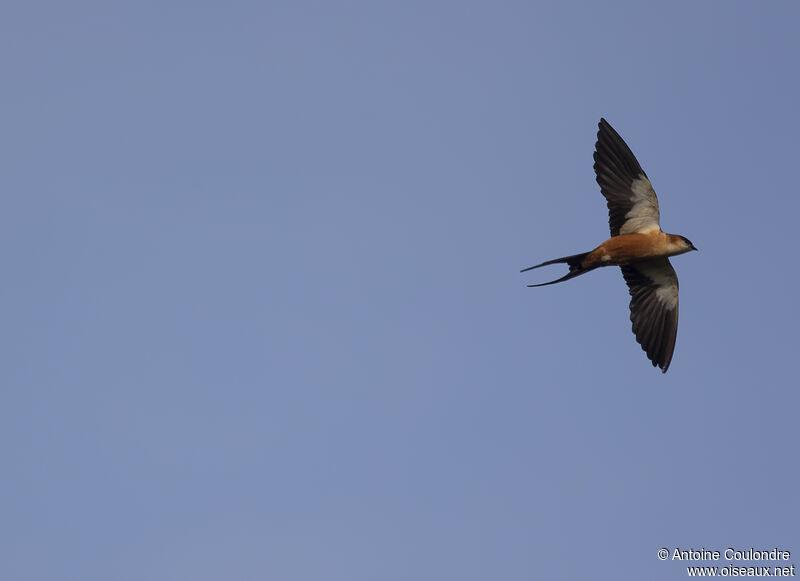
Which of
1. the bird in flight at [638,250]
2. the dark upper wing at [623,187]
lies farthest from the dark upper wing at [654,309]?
the dark upper wing at [623,187]

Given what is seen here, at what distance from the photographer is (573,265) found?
506 inches

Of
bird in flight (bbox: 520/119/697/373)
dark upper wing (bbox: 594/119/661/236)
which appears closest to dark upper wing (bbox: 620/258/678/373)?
bird in flight (bbox: 520/119/697/373)

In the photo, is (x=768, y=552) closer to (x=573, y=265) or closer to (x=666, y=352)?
(x=666, y=352)

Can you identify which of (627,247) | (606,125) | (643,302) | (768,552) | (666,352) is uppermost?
(606,125)

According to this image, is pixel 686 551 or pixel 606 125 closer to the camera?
pixel 686 551

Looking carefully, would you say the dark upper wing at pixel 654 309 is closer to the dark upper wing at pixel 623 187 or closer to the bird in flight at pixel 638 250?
the bird in flight at pixel 638 250

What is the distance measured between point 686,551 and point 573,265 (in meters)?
4.87

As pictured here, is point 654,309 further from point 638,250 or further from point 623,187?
point 623,187

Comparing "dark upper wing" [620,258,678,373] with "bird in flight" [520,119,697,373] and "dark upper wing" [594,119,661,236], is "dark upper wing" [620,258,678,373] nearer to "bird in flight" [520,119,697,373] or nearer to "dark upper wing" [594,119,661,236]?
"bird in flight" [520,119,697,373]

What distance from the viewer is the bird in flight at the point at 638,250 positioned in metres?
12.8

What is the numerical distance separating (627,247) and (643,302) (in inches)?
51.9

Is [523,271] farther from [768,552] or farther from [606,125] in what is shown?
[768,552]

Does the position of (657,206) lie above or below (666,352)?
above

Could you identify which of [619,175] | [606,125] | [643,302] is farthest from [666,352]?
[606,125]
